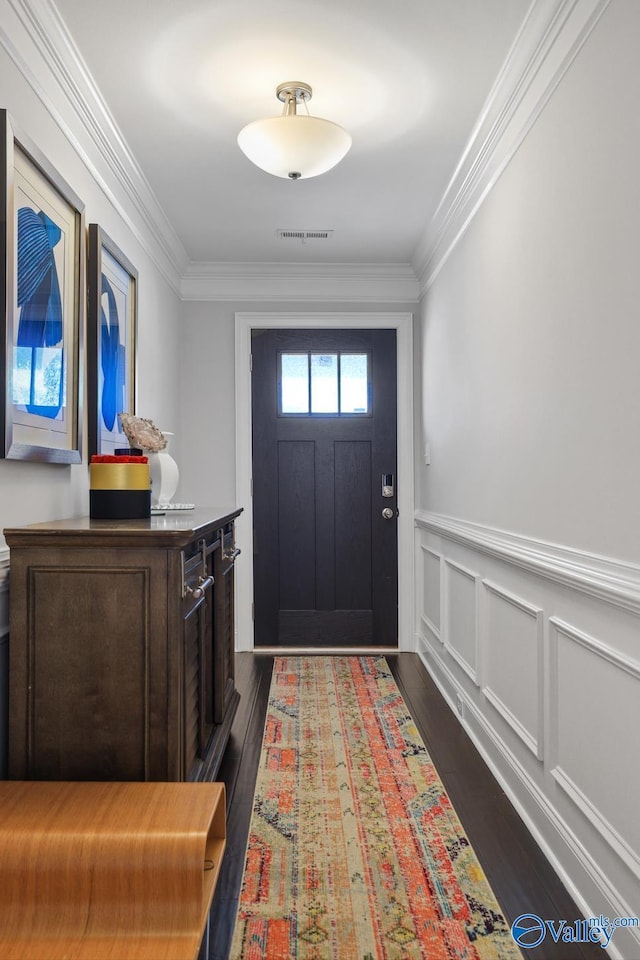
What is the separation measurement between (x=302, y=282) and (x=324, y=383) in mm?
664

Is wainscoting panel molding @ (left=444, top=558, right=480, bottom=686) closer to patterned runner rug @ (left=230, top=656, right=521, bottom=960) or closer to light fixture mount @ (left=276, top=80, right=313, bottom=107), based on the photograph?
patterned runner rug @ (left=230, top=656, right=521, bottom=960)

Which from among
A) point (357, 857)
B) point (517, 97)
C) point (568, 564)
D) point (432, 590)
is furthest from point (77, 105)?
point (432, 590)

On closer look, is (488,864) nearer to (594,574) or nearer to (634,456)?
(594,574)

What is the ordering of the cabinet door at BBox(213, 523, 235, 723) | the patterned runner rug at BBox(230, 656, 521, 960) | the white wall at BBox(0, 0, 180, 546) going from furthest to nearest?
the cabinet door at BBox(213, 523, 235, 723)
the white wall at BBox(0, 0, 180, 546)
the patterned runner rug at BBox(230, 656, 521, 960)

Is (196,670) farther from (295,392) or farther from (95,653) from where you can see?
(295,392)

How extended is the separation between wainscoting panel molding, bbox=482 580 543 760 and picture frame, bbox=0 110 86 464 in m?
1.60

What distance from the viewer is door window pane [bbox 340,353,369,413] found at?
4500 mm

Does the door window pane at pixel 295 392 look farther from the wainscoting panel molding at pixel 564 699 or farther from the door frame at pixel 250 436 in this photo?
the wainscoting panel molding at pixel 564 699

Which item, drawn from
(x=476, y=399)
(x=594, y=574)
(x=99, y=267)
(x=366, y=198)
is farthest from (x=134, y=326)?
(x=594, y=574)

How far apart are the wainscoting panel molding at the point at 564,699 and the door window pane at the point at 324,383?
5.50ft

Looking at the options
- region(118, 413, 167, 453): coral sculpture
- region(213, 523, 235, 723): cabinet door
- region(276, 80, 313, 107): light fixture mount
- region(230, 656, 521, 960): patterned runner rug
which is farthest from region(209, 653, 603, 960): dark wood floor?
region(276, 80, 313, 107): light fixture mount

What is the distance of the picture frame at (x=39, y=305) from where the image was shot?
5.94 feet

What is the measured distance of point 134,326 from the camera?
124 inches

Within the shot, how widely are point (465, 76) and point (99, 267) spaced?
4.75 feet
